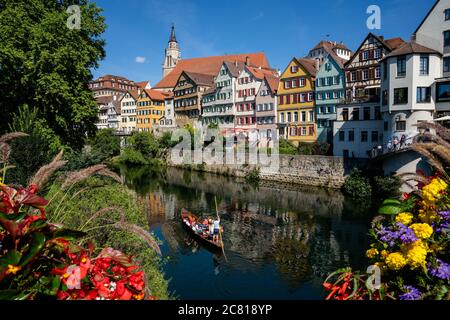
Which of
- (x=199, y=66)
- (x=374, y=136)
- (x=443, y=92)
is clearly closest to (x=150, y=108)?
(x=199, y=66)

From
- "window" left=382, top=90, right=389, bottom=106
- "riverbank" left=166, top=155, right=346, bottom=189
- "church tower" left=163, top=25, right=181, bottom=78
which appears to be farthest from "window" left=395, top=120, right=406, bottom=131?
"church tower" left=163, top=25, right=181, bottom=78

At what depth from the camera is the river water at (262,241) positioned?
600 inches

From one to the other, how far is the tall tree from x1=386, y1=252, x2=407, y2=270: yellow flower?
66.4 feet

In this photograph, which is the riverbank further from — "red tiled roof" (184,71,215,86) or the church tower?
the church tower

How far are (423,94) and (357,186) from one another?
938 cm

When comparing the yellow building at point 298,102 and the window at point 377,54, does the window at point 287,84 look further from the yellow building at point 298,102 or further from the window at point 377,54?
the window at point 377,54

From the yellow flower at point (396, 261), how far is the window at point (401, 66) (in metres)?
31.6

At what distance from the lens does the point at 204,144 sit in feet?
174

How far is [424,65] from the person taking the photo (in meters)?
29.4

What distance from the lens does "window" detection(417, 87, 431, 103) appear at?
29.3 meters

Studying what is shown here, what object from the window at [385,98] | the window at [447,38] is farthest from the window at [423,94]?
the window at [447,38]

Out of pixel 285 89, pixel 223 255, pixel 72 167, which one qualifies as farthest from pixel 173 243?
pixel 285 89

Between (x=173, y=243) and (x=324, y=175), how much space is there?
2041cm

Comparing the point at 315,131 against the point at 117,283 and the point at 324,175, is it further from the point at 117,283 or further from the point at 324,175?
the point at 117,283
